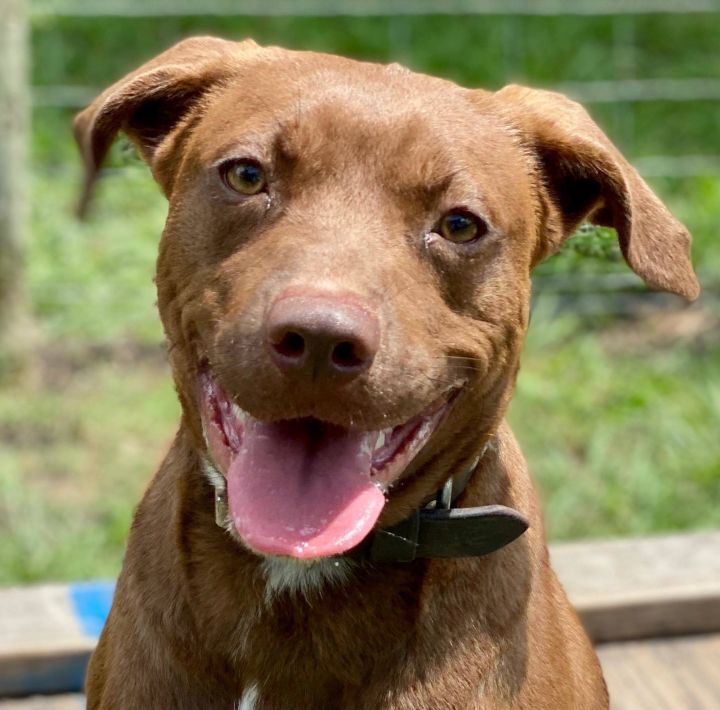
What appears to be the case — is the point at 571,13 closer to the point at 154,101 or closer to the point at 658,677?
the point at 658,677

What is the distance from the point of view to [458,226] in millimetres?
2912

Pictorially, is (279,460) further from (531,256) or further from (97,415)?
(97,415)

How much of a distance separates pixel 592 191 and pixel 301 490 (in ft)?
3.13

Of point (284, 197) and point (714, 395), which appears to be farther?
point (714, 395)

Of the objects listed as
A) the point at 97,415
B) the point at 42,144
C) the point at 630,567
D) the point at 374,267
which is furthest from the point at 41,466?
the point at 374,267

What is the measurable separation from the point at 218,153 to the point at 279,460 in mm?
604

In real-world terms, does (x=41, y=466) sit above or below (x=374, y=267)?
below

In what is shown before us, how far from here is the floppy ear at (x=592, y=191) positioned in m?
2.98

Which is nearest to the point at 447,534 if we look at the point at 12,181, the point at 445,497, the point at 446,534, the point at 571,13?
the point at 446,534

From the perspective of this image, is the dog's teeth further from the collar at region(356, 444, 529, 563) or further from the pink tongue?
the collar at region(356, 444, 529, 563)

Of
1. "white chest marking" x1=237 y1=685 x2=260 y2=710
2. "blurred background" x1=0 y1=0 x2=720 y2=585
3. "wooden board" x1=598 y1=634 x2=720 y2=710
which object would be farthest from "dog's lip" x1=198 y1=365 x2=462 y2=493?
"wooden board" x1=598 y1=634 x2=720 y2=710

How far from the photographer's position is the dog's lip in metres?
2.86

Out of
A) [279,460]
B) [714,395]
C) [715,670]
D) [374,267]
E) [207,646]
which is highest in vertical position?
[374,267]

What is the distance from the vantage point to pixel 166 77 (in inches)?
122
